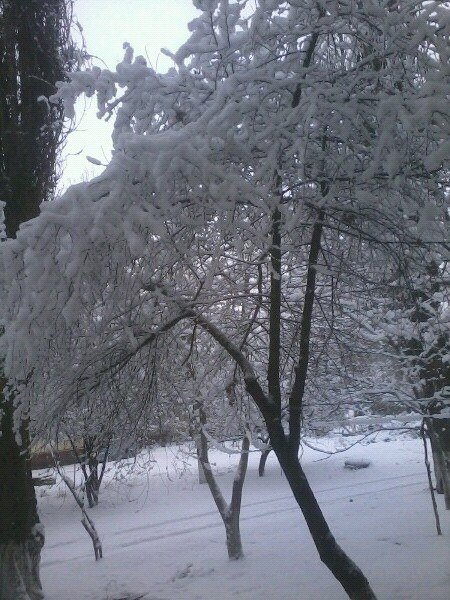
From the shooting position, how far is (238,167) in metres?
3.71

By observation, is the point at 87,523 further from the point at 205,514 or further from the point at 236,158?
the point at 236,158

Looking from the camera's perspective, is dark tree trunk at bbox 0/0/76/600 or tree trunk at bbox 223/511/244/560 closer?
dark tree trunk at bbox 0/0/76/600

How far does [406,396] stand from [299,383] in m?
5.31

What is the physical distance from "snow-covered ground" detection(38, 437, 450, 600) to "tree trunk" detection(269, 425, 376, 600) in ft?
5.38

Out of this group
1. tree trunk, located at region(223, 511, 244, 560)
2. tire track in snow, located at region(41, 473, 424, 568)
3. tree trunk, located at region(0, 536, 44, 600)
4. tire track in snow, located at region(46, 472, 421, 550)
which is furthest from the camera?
tire track in snow, located at region(46, 472, 421, 550)

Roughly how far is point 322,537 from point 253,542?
26.1 ft

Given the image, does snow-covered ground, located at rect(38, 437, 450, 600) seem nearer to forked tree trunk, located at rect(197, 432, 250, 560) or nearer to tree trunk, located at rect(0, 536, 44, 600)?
forked tree trunk, located at rect(197, 432, 250, 560)

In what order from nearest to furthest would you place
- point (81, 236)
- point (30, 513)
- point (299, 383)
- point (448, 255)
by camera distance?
point (81, 236) < point (448, 255) < point (299, 383) < point (30, 513)

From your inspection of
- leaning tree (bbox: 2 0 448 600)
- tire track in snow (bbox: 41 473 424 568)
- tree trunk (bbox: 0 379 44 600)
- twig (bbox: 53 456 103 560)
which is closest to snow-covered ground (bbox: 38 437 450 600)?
tire track in snow (bbox: 41 473 424 568)

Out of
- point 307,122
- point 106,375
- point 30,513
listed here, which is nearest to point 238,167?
point 307,122

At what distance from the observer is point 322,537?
4.27 metres

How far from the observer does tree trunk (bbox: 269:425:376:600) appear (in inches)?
165

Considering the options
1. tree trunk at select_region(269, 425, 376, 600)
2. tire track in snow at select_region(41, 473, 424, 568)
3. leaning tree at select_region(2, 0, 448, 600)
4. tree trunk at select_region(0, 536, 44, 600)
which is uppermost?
leaning tree at select_region(2, 0, 448, 600)

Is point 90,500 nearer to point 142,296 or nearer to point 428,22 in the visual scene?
point 142,296
